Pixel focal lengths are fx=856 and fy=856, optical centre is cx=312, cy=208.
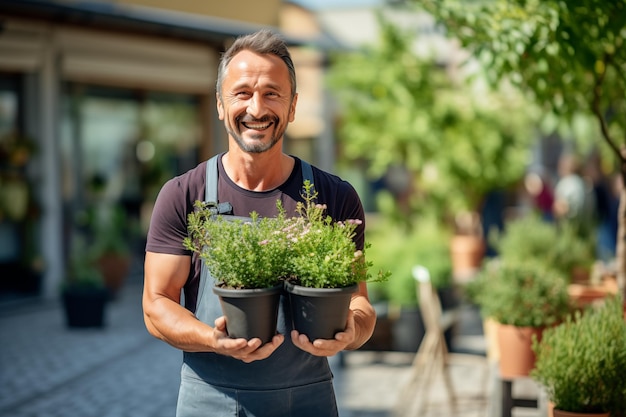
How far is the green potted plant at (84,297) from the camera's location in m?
9.20

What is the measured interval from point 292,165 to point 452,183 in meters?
9.95

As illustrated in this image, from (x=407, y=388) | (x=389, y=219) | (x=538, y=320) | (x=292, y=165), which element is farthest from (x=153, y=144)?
(x=292, y=165)

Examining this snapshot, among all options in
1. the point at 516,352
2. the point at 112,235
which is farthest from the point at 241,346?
the point at 112,235

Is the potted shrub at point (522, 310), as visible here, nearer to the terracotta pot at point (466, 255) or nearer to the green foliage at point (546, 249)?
the green foliage at point (546, 249)

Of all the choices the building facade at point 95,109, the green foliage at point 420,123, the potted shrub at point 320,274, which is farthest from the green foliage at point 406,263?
the potted shrub at point 320,274

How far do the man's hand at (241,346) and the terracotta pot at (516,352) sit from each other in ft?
7.78

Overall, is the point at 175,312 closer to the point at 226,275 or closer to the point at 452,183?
the point at 226,275

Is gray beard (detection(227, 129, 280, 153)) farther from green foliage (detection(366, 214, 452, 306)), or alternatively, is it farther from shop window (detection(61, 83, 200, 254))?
shop window (detection(61, 83, 200, 254))

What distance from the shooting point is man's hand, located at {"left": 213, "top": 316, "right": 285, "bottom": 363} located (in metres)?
2.20

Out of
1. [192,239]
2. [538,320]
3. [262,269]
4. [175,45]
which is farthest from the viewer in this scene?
[175,45]

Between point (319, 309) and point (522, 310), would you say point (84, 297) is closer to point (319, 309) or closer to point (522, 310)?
point (522, 310)

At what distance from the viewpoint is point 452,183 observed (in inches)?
487

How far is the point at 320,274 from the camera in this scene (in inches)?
88.2

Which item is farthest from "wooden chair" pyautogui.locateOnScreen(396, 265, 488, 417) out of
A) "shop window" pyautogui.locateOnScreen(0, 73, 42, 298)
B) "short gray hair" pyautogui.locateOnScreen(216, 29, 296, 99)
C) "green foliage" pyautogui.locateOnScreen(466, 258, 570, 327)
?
"shop window" pyautogui.locateOnScreen(0, 73, 42, 298)
